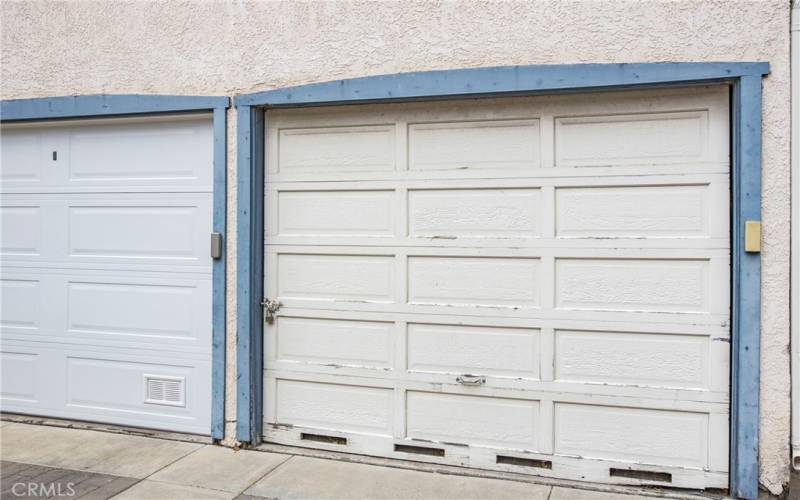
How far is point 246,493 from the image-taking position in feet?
12.6

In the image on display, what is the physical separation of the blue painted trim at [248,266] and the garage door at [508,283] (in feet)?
0.35

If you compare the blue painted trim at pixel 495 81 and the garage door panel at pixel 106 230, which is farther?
the garage door panel at pixel 106 230

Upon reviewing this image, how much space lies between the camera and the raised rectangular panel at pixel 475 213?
4145 millimetres

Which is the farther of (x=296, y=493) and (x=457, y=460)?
(x=457, y=460)

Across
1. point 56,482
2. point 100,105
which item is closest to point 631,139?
point 100,105

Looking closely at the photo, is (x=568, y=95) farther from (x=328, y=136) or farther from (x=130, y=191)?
(x=130, y=191)

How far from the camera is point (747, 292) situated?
3650 millimetres

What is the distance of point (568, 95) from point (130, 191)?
3094mm

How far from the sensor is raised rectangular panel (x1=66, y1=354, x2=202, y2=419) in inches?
188

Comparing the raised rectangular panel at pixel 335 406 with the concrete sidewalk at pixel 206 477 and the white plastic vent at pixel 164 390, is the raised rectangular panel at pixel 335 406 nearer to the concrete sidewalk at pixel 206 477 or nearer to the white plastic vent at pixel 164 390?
the concrete sidewalk at pixel 206 477

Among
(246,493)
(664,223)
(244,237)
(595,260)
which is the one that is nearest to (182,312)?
(244,237)

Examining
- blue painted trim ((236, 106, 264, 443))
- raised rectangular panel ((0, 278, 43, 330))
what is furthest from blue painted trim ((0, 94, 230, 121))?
raised rectangular panel ((0, 278, 43, 330))

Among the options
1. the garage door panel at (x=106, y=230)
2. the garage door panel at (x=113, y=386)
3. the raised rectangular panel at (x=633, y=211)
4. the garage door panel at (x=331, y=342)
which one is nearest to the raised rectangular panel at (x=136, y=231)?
the garage door panel at (x=106, y=230)

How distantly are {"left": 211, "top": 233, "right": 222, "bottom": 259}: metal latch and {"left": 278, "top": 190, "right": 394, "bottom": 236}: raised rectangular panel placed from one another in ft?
1.32
